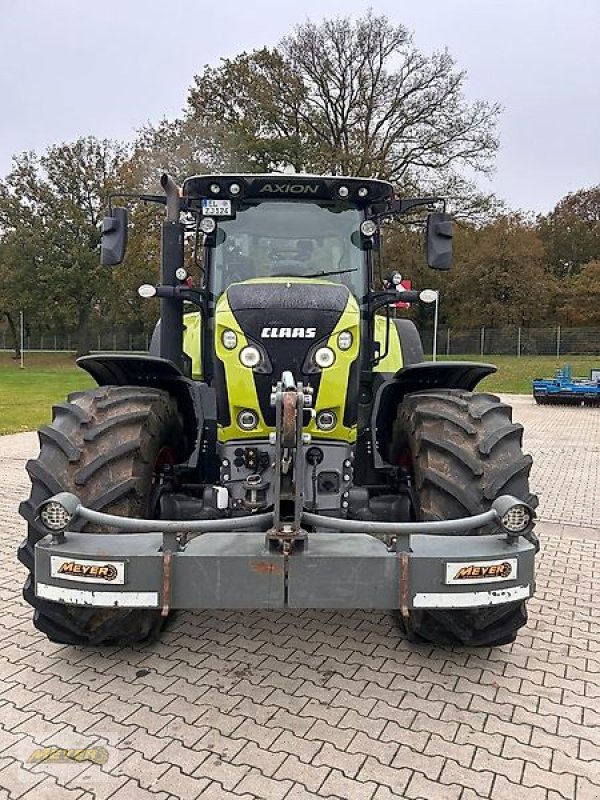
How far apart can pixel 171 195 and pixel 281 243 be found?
0.78m

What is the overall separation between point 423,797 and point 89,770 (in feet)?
4.22

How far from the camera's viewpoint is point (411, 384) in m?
4.50

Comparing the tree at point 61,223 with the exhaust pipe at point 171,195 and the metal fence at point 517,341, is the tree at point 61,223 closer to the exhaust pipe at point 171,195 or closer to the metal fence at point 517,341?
the metal fence at point 517,341

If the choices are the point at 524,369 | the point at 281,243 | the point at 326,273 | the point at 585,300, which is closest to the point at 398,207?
the point at 326,273

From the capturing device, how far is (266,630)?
4234 millimetres

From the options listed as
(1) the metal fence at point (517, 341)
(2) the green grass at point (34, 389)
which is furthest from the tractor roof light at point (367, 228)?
(1) the metal fence at point (517, 341)

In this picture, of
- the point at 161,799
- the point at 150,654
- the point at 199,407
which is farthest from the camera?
the point at 199,407

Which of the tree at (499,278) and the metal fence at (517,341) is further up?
the tree at (499,278)

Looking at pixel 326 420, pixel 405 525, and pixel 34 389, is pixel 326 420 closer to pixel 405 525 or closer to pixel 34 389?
pixel 405 525

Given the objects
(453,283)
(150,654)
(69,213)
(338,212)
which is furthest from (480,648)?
(69,213)

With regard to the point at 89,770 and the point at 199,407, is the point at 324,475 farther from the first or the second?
the point at 89,770

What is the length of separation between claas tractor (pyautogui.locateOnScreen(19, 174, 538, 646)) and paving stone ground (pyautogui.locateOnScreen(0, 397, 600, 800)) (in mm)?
233

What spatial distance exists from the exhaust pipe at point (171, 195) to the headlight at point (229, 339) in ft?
4.38

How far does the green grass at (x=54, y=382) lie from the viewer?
16.6 metres
